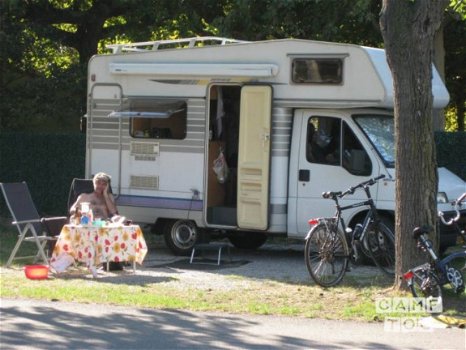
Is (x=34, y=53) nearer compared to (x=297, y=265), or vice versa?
(x=297, y=265)

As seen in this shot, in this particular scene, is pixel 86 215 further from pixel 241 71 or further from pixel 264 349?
pixel 264 349

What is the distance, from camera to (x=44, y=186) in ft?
59.4

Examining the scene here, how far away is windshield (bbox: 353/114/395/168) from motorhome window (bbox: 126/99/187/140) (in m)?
2.67

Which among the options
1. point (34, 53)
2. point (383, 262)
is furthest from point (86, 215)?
point (34, 53)

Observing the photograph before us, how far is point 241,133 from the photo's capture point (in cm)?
1214

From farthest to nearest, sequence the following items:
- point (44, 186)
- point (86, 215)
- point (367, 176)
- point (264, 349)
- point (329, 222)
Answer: point (44, 186), point (367, 176), point (86, 215), point (329, 222), point (264, 349)

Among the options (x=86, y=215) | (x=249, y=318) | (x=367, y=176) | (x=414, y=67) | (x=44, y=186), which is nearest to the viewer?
(x=249, y=318)

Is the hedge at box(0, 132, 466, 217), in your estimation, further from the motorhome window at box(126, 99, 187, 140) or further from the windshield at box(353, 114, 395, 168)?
the windshield at box(353, 114, 395, 168)

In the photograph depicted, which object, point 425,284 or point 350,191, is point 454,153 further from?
point 425,284

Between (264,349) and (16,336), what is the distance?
6.92 feet

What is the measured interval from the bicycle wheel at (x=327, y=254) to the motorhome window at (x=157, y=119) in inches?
137

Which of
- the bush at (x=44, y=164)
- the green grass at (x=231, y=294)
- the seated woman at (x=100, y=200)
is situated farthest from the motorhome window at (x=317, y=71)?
the bush at (x=44, y=164)

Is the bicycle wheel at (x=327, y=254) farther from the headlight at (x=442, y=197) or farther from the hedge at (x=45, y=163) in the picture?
the hedge at (x=45, y=163)

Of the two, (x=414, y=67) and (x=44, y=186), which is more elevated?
(x=414, y=67)
